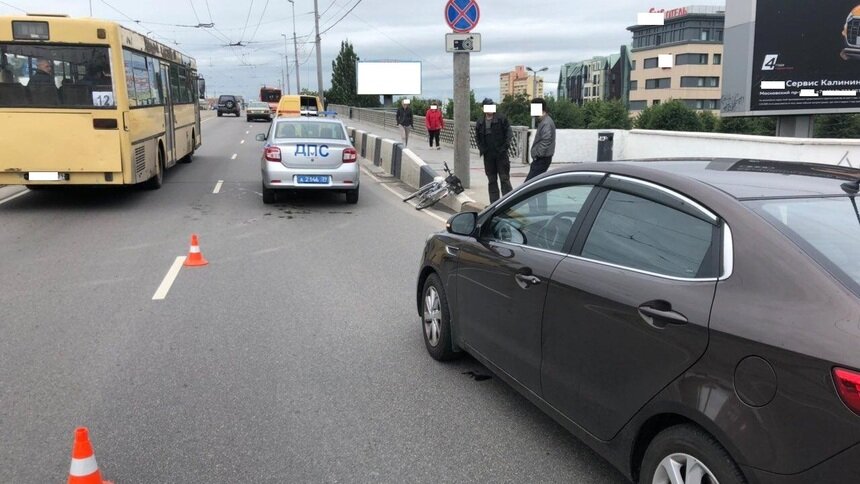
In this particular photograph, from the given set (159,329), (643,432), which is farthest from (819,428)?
(159,329)

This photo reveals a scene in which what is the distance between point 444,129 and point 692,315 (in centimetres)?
2600

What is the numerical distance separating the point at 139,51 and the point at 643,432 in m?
12.5

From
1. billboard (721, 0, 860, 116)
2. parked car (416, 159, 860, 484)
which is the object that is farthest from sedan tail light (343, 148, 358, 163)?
billboard (721, 0, 860, 116)

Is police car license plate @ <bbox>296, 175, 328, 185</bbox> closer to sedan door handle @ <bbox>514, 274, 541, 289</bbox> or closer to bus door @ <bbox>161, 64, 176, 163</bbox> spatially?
bus door @ <bbox>161, 64, 176, 163</bbox>

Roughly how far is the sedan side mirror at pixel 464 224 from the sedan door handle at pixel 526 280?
755mm

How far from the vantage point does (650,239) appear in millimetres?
2963

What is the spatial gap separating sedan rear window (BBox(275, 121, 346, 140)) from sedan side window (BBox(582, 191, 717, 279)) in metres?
10.1

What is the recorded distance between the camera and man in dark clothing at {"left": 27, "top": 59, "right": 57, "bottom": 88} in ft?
35.8

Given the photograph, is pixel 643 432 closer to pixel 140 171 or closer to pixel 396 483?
pixel 396 483

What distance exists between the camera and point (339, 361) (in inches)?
195

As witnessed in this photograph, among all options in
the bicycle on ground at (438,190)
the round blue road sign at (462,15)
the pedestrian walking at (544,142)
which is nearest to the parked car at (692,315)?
the pedestrian walking at (544,142)

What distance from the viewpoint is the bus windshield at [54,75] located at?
10.9 metres

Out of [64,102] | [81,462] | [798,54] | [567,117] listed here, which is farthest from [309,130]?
[567,117]

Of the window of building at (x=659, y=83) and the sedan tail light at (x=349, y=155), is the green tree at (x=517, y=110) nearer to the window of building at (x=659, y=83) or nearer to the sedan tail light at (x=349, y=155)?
the window of building at (x=659, y=83)
